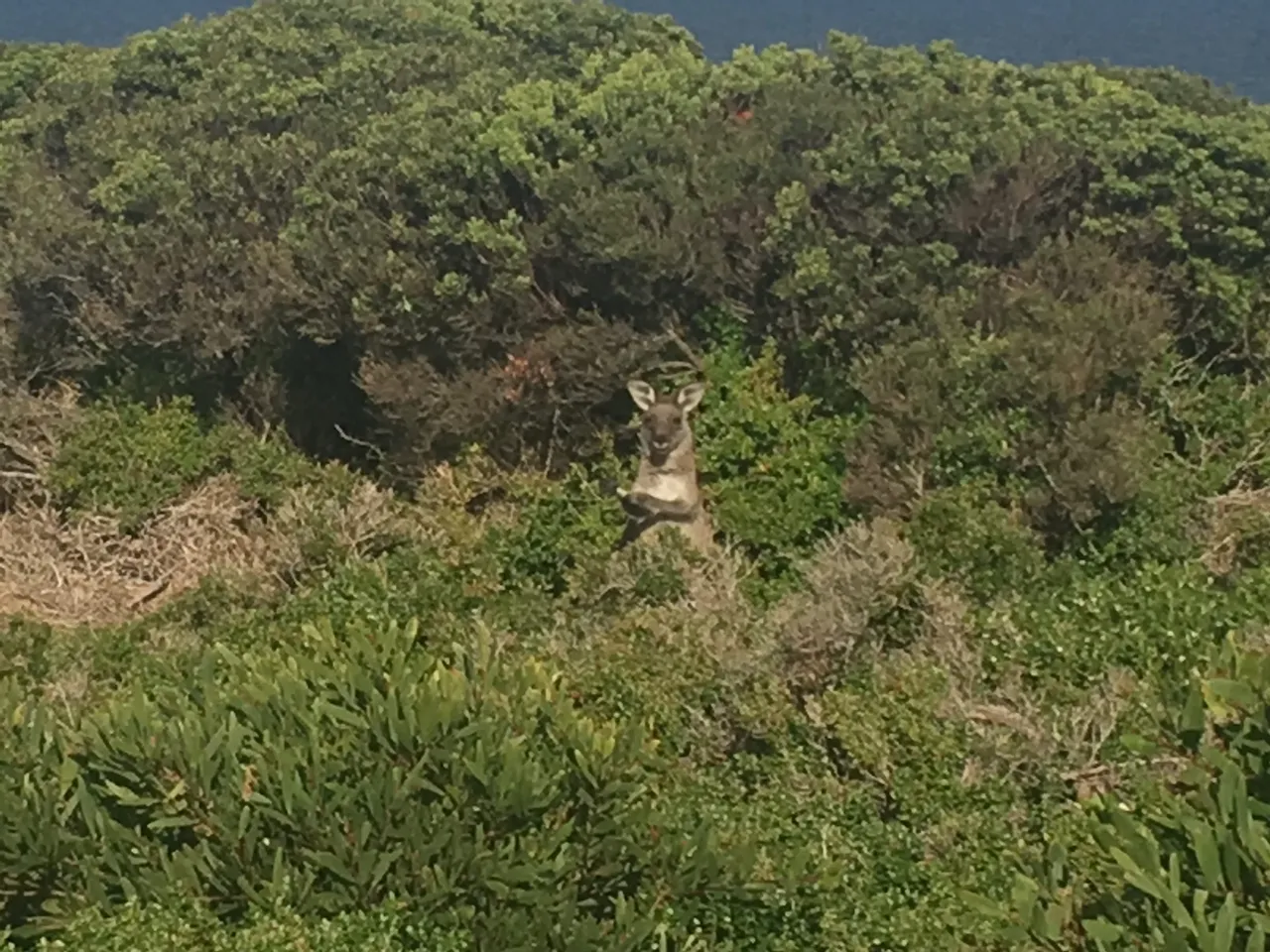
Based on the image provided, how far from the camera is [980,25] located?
3938 centimetres

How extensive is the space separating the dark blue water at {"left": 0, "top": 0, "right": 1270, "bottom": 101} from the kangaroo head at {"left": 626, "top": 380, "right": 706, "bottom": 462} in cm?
1934

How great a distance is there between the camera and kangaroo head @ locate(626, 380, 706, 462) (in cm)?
1314

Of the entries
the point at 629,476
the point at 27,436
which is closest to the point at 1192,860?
the point at 629,476

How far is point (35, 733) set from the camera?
7.86m

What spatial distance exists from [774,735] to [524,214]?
7.73m

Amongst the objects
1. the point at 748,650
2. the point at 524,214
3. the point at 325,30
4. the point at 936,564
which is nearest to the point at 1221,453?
the point at 936,564

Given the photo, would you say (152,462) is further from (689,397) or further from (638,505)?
(689,397)

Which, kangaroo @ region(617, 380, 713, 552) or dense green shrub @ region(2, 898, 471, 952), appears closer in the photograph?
dense green shrub @ region(2, 898, 471, 952)

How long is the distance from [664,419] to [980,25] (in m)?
29.2

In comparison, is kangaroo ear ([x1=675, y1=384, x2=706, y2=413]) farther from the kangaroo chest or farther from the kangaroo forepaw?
the kangaroo forepaw

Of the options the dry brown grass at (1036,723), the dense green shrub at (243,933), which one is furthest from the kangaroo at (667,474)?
the dense green shrub at (243,933)

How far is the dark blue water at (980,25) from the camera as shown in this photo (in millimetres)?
33656

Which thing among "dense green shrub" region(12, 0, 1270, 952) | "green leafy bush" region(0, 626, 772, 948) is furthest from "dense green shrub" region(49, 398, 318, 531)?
"green leafy bush" region(0, 626, 772, 948)

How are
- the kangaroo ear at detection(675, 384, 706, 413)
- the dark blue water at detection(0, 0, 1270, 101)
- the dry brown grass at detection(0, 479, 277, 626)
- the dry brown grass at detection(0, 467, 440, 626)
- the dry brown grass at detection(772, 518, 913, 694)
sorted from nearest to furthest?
the dry brown grass at detection(772, 518, 913, 694) → the kangaroo ear at detection(675, 384, 706, 413) → the dry brown grass at detection(0, 467, 440, 626) → the dry brown grass at detection(0, 479, 277, 626) → the dark blue water at detection(0, 0, 1270, 101)
